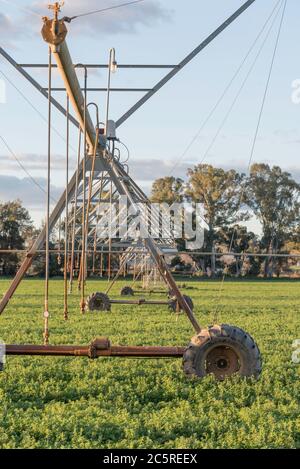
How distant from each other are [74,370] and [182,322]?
22.3ft

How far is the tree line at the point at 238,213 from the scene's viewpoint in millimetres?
65125

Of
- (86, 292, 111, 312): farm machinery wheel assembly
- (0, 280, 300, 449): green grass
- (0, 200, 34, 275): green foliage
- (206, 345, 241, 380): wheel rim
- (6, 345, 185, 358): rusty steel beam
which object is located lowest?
(0, 280, 300, 449): green grass

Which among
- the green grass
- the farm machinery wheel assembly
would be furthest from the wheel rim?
the farm machinery wheel assembly

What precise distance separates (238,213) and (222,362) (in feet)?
198

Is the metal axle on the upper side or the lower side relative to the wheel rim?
upper

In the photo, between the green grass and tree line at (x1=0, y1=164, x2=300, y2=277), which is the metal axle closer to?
the green grass

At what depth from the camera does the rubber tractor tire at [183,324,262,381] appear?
24.2ft

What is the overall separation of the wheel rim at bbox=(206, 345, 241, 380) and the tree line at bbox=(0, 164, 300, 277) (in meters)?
55.4

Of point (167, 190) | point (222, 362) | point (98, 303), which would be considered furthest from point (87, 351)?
point (167, 190)

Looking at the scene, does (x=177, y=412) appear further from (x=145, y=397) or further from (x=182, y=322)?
(x=182, y=322)

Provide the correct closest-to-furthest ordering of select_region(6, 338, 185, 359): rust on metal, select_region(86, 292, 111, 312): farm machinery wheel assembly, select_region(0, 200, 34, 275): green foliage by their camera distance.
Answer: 1. select_region(6, 338, 185, 359): rust on metal
2. select_region(86, 292, 111, 312): farm machinery wheel assembly
3. select_region(0, 200, 34, 275): green foliage

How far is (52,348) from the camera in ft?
24.0

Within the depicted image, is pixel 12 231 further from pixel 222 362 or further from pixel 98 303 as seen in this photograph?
pixel 222 362
